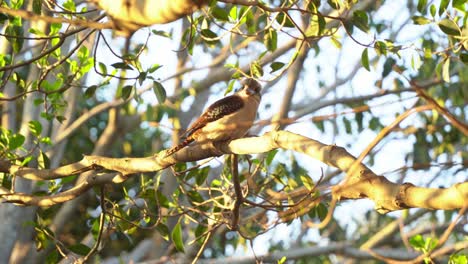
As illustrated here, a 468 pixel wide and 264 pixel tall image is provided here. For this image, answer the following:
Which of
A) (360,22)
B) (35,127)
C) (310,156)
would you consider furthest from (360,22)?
(35,127)

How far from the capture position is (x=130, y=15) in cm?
221

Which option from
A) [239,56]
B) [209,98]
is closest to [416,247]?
[239,56]

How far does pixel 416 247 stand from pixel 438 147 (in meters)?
4.30

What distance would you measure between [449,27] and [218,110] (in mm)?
1800

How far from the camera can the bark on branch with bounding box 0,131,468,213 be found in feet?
8.00

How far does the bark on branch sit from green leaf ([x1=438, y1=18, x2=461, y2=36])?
1.50 metres

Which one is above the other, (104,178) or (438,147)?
(104,178)

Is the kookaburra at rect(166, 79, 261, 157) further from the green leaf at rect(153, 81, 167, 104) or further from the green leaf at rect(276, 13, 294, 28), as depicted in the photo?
the green leaf at rect(276, 13, 294, 28)

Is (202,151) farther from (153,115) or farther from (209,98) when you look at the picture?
(209,98)

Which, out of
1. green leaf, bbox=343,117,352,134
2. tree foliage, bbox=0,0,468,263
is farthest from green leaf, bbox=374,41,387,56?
green leaf, bbox=343,117,352,134

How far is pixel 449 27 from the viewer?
4.68 meters

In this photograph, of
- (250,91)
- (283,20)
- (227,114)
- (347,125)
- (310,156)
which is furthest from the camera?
(347,125)

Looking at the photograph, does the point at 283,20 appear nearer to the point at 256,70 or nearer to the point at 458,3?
the point at 256,70

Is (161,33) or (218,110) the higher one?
(161,33)
